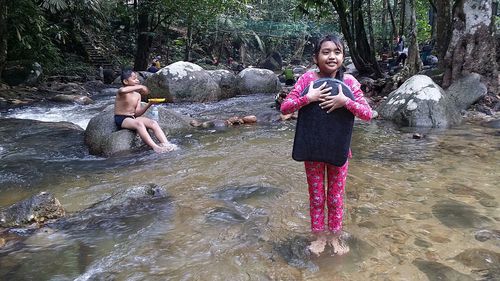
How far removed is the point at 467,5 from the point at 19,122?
883 centimetres

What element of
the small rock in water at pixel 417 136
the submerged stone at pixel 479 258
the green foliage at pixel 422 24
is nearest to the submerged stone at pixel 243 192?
the submerged stone at pixel 479 258

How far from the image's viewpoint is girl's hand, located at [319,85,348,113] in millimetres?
2354

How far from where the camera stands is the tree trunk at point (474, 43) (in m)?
8.13

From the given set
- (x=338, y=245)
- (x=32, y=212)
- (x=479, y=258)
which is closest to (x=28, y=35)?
(x=32, y=212)

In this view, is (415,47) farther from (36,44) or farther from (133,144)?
(36,44)

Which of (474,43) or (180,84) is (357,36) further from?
(180,84)

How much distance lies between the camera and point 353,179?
412 centimetres

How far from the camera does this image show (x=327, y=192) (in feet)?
8.87

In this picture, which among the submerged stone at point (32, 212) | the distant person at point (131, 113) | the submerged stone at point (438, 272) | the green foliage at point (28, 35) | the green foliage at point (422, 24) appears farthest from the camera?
the green foliage at point (422, 24)

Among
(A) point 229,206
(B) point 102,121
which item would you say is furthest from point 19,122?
(A) point 229,206

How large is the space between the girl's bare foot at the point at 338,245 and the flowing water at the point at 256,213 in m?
0.04

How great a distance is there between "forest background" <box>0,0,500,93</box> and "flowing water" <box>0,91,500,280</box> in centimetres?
339

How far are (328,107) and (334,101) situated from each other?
0.06 meters

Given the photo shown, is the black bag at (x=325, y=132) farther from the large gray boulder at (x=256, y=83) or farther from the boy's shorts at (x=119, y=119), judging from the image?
the large gray boulder at (x=256, y=83)
